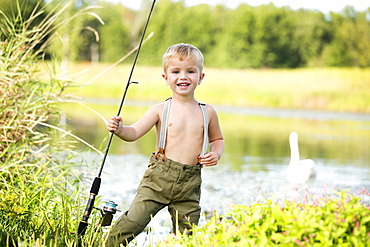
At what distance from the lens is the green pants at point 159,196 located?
11.7 ft

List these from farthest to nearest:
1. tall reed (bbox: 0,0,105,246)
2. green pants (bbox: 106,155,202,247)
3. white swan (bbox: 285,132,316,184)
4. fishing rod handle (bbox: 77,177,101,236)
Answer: white swan (bbox: 285,132,316,184)
tall reed (bbox: 0,0,105,246)
green pants (bbox: 106,155,202,247)
fishing rod handle (bbox: 77,177,101,236)

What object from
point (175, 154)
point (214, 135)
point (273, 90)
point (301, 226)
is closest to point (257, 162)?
point (214, 135)

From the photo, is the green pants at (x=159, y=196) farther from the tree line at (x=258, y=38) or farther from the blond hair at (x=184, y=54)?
the tree line at (x=258, y=38)

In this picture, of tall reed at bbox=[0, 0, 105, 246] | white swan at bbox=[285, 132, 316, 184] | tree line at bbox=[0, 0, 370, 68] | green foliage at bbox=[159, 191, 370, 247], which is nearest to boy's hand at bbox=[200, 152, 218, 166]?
green foliage at bbox=[159, 191, 370, 247]

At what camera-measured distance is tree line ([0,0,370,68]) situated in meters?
53.0

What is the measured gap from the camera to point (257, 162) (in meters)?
9.77

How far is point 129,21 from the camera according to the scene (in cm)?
7000

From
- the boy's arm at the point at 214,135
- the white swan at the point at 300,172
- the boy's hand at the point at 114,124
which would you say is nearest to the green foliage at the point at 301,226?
the boy's hand at the point at 114,124

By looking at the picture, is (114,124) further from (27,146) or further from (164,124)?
(27,146)

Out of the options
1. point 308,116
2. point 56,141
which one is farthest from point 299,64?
point 56,141

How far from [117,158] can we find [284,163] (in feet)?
8.70

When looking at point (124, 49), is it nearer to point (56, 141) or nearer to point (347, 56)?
point (347, 56)

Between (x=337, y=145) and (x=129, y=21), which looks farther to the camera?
(x=129, y=21)

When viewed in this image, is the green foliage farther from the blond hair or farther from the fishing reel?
the blond hair
